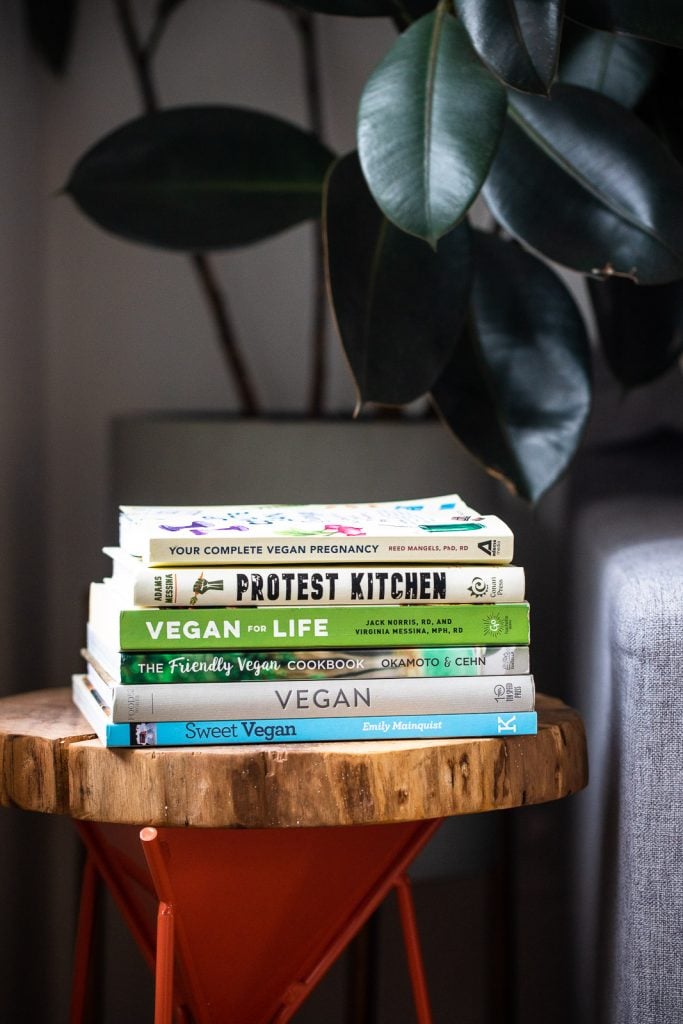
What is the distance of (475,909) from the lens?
1588 millimetres

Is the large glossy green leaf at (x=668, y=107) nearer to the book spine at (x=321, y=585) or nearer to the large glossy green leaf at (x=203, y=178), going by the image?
the large glossy green leaf at (x=203, y=178)

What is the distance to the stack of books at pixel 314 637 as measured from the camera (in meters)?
0.75

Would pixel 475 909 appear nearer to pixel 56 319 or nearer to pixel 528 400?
pixel 528 400

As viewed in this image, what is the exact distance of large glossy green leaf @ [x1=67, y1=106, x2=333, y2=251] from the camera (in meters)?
1.16

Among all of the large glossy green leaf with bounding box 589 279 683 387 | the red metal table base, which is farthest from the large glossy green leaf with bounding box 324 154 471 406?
the red metal table base

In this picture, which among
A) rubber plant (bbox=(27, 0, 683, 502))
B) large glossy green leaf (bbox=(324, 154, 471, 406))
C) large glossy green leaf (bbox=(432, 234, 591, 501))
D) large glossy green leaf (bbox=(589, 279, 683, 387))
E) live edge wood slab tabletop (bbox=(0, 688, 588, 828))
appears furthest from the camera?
large glossy green leaf (bbox=(589, 279, 683, 387))

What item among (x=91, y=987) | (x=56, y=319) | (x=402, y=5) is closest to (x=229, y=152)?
(x=402, y=5)

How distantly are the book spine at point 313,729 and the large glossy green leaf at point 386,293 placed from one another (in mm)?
285

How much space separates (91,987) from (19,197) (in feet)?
3.06

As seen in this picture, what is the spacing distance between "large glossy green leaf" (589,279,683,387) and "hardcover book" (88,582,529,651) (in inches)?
19.2

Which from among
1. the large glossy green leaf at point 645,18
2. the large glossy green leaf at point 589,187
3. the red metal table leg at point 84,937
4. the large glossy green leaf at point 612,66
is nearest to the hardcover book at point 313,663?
the red metal table leg at point 84,937

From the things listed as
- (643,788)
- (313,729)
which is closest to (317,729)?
(313,729)

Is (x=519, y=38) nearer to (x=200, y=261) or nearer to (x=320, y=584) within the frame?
(x=320, y=584)

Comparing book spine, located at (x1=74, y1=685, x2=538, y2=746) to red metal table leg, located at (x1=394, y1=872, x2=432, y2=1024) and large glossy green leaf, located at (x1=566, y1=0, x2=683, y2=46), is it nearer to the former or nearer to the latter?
red metal table leg, located at (x1=394, y1=872, x2=432, y2=1024)
